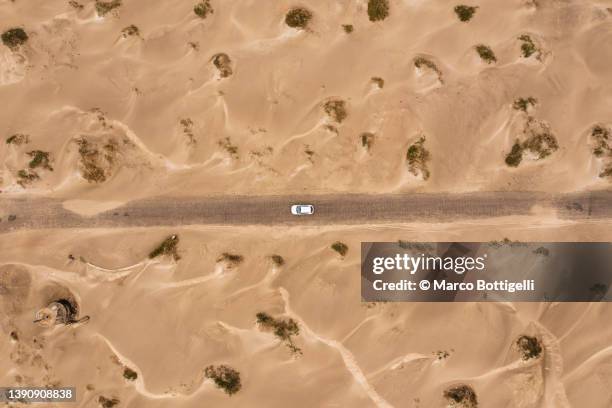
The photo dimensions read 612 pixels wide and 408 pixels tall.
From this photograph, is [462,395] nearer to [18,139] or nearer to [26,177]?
[26,177]

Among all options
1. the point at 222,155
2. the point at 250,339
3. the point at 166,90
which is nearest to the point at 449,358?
the point at 250,339

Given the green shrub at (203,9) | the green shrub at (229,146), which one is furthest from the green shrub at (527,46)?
the green shrub at (203,9)

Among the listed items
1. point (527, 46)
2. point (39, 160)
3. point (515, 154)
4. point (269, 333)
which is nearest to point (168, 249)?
point (269, 333)

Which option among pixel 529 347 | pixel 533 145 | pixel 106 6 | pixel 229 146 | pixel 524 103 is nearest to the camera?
pixel 529 347

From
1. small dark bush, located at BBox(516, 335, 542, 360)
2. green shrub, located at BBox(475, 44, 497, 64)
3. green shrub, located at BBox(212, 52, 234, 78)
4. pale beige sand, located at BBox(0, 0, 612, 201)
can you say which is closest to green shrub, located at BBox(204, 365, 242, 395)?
pale beige sand, located at BBox(0, 0, 612, 201)

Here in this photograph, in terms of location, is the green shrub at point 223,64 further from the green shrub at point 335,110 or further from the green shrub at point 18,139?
the green shrub at point 18,139
